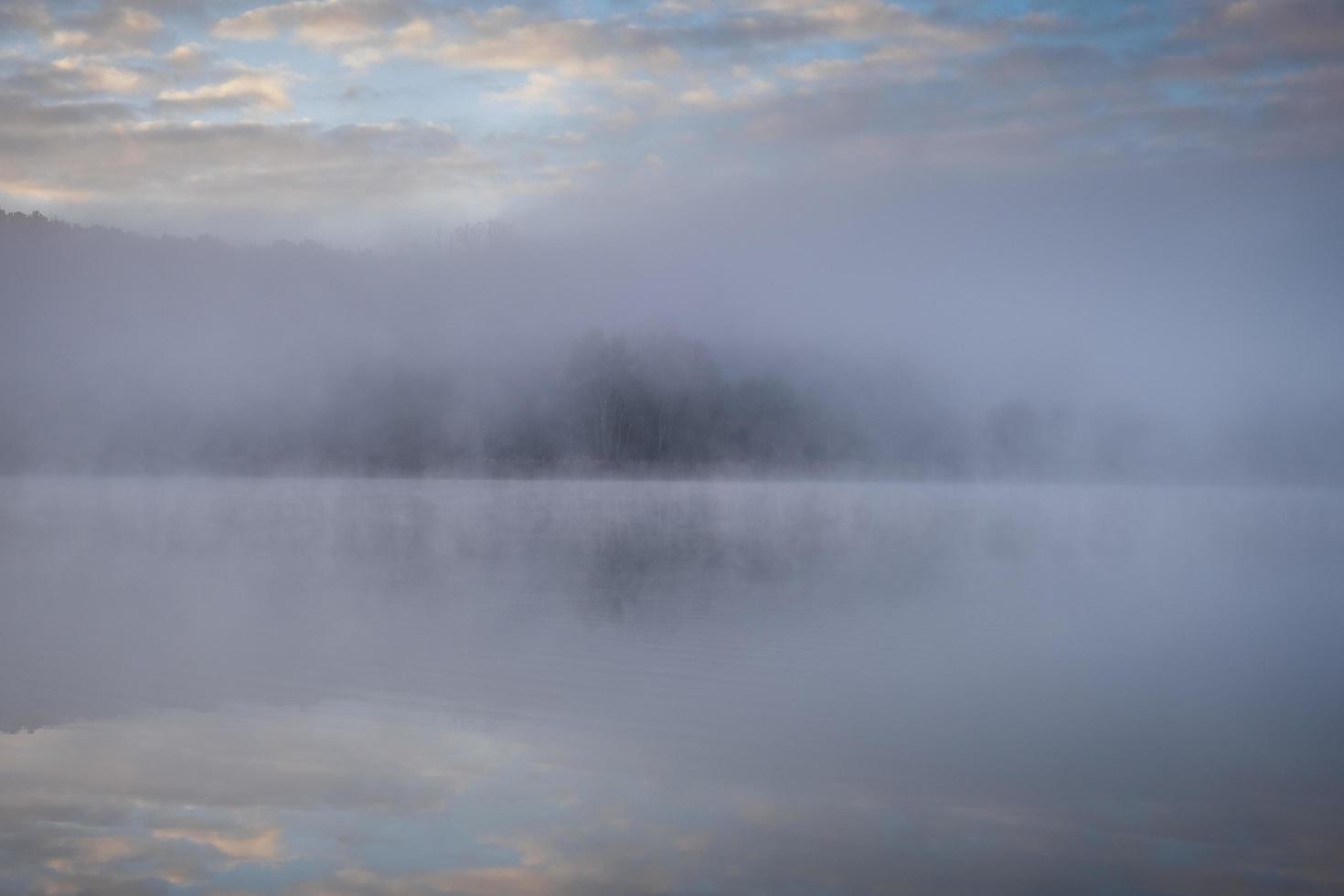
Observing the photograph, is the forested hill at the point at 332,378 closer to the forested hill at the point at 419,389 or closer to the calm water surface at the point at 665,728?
the forested hill at the point at 419,389

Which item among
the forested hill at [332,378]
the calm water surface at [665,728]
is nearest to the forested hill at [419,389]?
the forested hill at [332,378]

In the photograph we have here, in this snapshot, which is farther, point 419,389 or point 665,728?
point 419,389

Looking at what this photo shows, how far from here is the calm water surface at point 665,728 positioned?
22.5ft

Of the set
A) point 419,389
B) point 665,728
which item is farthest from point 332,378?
point 665,728

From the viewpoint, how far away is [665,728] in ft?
32.9

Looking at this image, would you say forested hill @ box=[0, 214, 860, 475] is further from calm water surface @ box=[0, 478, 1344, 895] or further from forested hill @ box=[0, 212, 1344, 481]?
calm water surface @ box=[0, 478, 1344, 895]

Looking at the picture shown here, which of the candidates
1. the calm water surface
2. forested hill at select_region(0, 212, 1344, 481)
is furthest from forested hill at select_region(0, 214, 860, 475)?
the calm water surface

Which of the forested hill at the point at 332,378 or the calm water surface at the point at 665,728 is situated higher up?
the forested hill at the point at 332,378

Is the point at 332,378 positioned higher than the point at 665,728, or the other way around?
the point at 332,378

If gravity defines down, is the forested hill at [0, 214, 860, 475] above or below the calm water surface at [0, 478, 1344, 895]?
above

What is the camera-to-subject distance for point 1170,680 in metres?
12.5

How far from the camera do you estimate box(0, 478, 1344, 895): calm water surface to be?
6.86 meters

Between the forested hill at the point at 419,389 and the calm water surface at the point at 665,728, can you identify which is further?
the forested hill at the point at 419,389

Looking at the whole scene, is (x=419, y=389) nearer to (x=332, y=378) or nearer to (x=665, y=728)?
(x=332, y=378)
